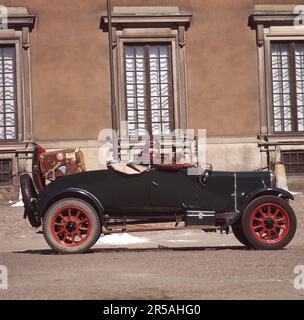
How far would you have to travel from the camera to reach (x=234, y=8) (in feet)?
73.1

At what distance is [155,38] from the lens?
22047mm

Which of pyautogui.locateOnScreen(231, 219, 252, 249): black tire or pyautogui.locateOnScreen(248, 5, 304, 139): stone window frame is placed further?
pyautogui.locateOnScreen(248, 5, 304, 139): stone window frame

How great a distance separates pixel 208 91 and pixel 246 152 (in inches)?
79.3

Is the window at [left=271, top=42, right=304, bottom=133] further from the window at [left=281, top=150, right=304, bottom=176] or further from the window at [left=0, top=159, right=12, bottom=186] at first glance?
the window at [left=0, top=159, right=12, bottom=186]

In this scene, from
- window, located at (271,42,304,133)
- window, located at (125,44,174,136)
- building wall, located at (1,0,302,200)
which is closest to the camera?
building wall, located at (1,0,302,200)

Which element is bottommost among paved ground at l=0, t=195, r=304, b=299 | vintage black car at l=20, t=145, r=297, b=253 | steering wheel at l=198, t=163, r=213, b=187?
paved ground at l=0, t=195, r=304, b=299

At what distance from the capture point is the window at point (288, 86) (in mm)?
22656

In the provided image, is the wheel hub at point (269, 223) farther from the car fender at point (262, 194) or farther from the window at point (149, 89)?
the window at point (149, 89)

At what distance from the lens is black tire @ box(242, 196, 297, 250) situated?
1045 cm

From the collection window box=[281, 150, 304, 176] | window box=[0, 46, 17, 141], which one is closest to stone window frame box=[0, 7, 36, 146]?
window box=[0, 46, 17, 141]

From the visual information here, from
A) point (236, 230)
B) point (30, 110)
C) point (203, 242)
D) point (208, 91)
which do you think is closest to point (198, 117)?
point (208, 91)

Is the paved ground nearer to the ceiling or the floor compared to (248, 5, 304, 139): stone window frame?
nearer to the floor

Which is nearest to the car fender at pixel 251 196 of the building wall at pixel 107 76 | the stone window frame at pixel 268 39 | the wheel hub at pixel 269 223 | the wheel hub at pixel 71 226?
the wheel hub at pixel 269 223

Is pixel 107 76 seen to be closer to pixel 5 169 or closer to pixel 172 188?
pixel 5 169
